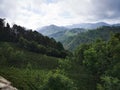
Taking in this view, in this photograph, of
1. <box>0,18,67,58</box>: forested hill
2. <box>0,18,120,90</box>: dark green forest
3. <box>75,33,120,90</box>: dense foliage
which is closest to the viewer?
<box>0,18,120,90</box>: dark green forest

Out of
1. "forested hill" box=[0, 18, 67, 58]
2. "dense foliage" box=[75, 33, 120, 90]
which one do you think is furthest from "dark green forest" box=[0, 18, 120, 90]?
"forested hill" box=[0, 18, 67, 58]

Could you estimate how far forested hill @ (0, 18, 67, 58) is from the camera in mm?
163875

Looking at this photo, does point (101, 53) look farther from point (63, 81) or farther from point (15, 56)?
point (15, 56)

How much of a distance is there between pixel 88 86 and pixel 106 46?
21346mm

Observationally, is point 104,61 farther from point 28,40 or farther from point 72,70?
point 28,40

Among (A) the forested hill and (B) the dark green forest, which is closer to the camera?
(B) the dark green forest

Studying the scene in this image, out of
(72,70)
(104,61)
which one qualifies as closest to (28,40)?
(72,70)

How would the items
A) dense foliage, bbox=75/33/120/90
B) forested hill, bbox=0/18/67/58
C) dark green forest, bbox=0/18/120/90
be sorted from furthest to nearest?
forested hill, bbox=0/18/67/58, dense foliage, bbox=75/33/120/90, dark green forest, bbox=0/18/120/90

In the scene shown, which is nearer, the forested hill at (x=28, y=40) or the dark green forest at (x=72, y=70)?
the dark green forest at (x=72, y=70)

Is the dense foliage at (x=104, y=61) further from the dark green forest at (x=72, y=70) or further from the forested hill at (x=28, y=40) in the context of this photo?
the forested hill at (x=28, y=40)

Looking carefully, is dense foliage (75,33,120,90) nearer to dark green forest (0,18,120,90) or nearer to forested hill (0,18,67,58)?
dark green forest (0,18,120,90)

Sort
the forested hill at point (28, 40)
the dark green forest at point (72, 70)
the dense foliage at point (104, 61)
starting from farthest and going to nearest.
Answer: the forested hill at point (28, 40)
the dense foliage at point (104, 61)
the dark green forest at point (72, 70)

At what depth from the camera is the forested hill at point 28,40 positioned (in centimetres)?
16388

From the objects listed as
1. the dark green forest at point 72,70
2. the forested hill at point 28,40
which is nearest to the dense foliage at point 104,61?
the dark green forest at point 72,70
